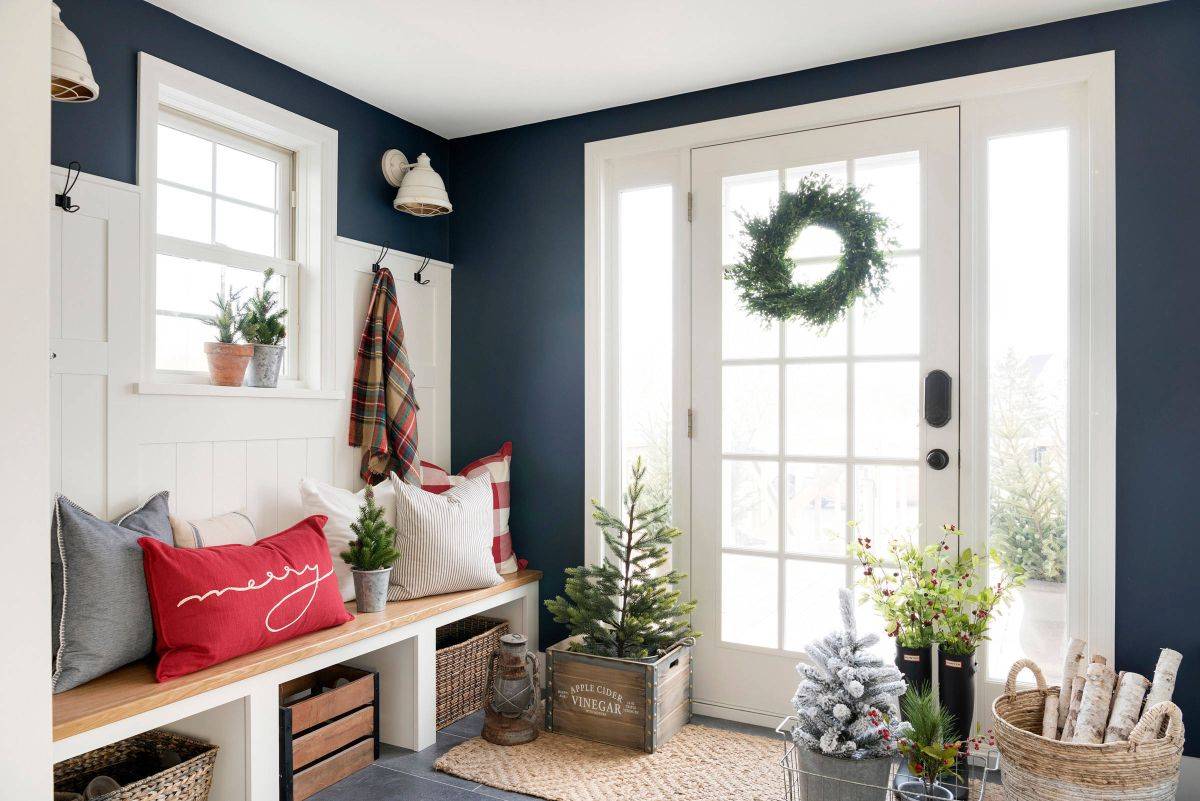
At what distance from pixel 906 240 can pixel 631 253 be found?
105 centimetres

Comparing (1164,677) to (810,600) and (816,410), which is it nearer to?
(810,600)

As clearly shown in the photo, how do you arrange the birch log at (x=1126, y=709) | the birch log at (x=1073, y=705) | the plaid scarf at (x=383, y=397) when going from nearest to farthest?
the birch log at (x=1126, y=709) < the birch log at (x=1073, y=705) < the plaid scarf at (x=383, y=397)

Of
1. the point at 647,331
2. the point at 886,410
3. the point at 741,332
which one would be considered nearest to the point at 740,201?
the point at 741,332

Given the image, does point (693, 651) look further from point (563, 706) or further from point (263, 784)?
point (263, 784)

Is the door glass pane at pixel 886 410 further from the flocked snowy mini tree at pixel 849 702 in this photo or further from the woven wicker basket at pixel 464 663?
the woven wicker basket at pixel 464 663

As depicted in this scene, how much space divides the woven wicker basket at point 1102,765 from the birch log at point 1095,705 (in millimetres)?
124

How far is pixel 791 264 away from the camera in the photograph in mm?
2969

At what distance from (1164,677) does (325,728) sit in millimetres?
2385

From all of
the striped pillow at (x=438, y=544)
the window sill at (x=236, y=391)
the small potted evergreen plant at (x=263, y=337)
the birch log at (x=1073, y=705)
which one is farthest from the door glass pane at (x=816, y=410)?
the small potted evergreen plant at (x=263, y=337)

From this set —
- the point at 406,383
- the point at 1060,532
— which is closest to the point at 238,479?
the point at 406,383

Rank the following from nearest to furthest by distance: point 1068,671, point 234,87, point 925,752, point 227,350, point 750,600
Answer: point 925,752 < point 1068,671 < point 227,350 < point 234,87 < point 750,600

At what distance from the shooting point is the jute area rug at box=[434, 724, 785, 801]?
2469 millimetres

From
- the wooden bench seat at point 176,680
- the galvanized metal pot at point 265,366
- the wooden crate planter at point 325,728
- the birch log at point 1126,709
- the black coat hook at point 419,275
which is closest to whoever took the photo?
the wooden bench seat at point 176,680

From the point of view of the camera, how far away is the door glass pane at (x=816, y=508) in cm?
292
